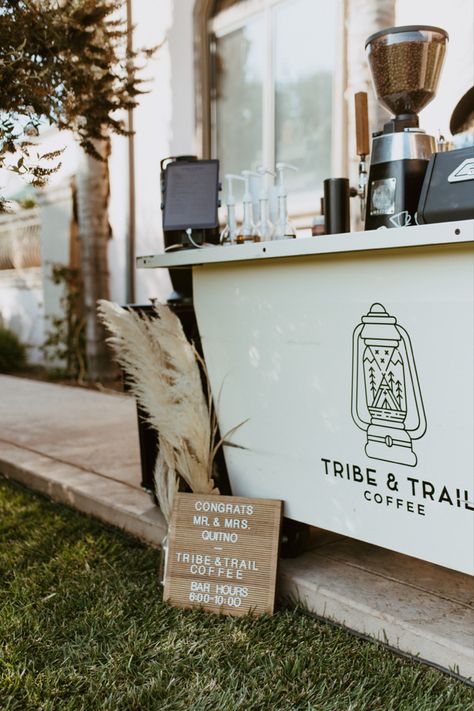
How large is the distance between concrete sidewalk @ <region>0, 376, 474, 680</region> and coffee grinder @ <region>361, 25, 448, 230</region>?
45.4 inches

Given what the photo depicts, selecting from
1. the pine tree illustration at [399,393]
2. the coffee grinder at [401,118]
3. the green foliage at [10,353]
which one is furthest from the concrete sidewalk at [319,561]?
the green foliage at [10,353]

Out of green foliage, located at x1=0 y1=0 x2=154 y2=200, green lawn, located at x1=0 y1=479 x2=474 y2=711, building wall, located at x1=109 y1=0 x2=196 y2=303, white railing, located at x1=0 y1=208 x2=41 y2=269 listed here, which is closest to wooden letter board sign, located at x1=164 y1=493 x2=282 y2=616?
green lawn, located at x1=0 y1=479 x2=474 y2=711

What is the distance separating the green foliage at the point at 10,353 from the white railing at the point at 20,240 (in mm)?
1043

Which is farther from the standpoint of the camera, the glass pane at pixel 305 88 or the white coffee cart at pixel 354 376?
the glass pane at pixel 305 88

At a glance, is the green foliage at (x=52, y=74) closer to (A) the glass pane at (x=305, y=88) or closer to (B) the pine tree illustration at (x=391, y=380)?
(B) the pine tree illustration at (x=391, y=380)

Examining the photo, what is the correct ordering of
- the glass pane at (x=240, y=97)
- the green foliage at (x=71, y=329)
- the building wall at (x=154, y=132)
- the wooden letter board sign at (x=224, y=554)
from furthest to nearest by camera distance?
the green foliage at (x=71, y=329)
the building wall at (x=154, y=132)
the glass pane at (x=240, y=97)
the wooden letter board sign at (x=224, y=554)

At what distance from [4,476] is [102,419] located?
1.30 meters

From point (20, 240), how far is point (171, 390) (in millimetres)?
8037

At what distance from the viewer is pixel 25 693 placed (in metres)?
1.91

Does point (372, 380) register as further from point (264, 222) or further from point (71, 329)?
point (71, 329)

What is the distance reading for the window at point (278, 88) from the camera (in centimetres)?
554

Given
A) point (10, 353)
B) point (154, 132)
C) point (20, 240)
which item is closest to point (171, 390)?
point (154, 132)

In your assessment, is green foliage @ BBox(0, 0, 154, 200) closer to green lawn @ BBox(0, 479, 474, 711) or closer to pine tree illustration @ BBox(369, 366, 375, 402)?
pine tree illustration @ BBox(369, 366, 375, 402)

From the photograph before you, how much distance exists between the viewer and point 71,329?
7844mm
